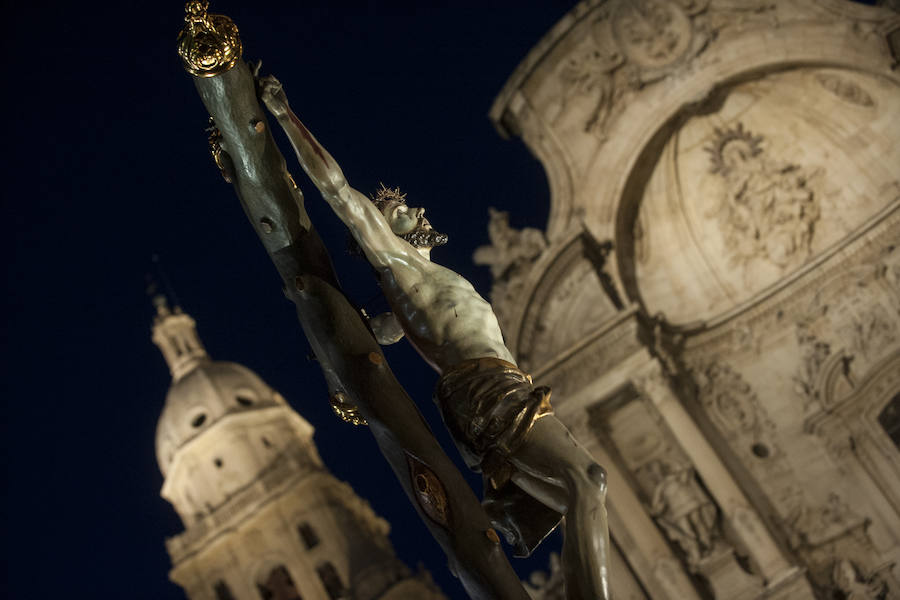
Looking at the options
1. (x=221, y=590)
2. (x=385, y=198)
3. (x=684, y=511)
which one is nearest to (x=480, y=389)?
(x=385, y=198)

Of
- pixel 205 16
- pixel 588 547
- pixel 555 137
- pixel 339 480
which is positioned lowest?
pixel 588 547

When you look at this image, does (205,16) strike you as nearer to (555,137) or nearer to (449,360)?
(449,360)

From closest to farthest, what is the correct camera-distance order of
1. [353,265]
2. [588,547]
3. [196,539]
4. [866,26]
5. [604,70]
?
[588,547]
[866,26]
[604,70]
[353,265]
[196,539]

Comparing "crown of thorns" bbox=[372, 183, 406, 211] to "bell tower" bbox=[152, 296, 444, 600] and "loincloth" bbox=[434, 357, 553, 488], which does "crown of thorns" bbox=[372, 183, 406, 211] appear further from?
"bell tower" bbox=[152, 296, 444, 600]

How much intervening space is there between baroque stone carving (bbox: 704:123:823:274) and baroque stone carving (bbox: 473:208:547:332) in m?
2.37

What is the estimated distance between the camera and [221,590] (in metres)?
38.8

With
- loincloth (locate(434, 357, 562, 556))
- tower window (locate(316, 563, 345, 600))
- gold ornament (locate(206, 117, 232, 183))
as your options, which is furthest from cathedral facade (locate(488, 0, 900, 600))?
tower window (locate(316, 563, 345, 600))

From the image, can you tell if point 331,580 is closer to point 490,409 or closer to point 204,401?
point 204,401

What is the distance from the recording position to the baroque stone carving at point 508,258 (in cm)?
1525

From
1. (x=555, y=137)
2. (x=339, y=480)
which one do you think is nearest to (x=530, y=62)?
(x=555, y=137)

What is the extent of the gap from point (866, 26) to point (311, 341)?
10341mm

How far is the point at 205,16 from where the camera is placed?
14.6 ft

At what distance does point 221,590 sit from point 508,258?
88.5ft

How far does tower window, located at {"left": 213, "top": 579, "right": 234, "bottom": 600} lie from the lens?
38.6 meters
